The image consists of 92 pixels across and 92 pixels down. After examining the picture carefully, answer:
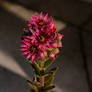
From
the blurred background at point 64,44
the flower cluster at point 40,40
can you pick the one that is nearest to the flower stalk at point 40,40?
the flower cluster at point 40,40

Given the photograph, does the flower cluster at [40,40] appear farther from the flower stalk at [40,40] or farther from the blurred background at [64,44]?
the blurred background at [64,44]

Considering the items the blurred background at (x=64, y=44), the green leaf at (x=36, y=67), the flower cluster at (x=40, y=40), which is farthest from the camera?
the blurred background at (x=64, y=44)

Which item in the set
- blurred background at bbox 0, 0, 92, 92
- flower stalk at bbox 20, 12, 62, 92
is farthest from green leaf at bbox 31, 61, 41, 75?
blurred background at bbox 0, 0, 92, 92

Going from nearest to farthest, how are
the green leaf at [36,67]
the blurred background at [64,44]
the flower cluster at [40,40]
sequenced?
the flower cluster at [40,40]
the green leaf at [36,67]
the blurred background at [64,44]

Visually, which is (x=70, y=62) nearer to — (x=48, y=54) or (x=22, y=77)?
(x=22, y=77)

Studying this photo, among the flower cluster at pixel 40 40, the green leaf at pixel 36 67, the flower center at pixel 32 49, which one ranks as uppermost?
the flower cluster at pixel 40 40

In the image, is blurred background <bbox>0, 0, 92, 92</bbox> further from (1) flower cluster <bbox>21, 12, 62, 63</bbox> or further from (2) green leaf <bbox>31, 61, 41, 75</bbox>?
(1) flower cluster <bbox>21, 12, 62, 63</bbox>

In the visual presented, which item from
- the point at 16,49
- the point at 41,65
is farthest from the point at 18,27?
the point at 41,65

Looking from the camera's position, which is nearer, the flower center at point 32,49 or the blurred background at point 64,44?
the flower center at point 32,49

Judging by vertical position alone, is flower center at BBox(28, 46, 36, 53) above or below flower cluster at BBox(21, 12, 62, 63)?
below
